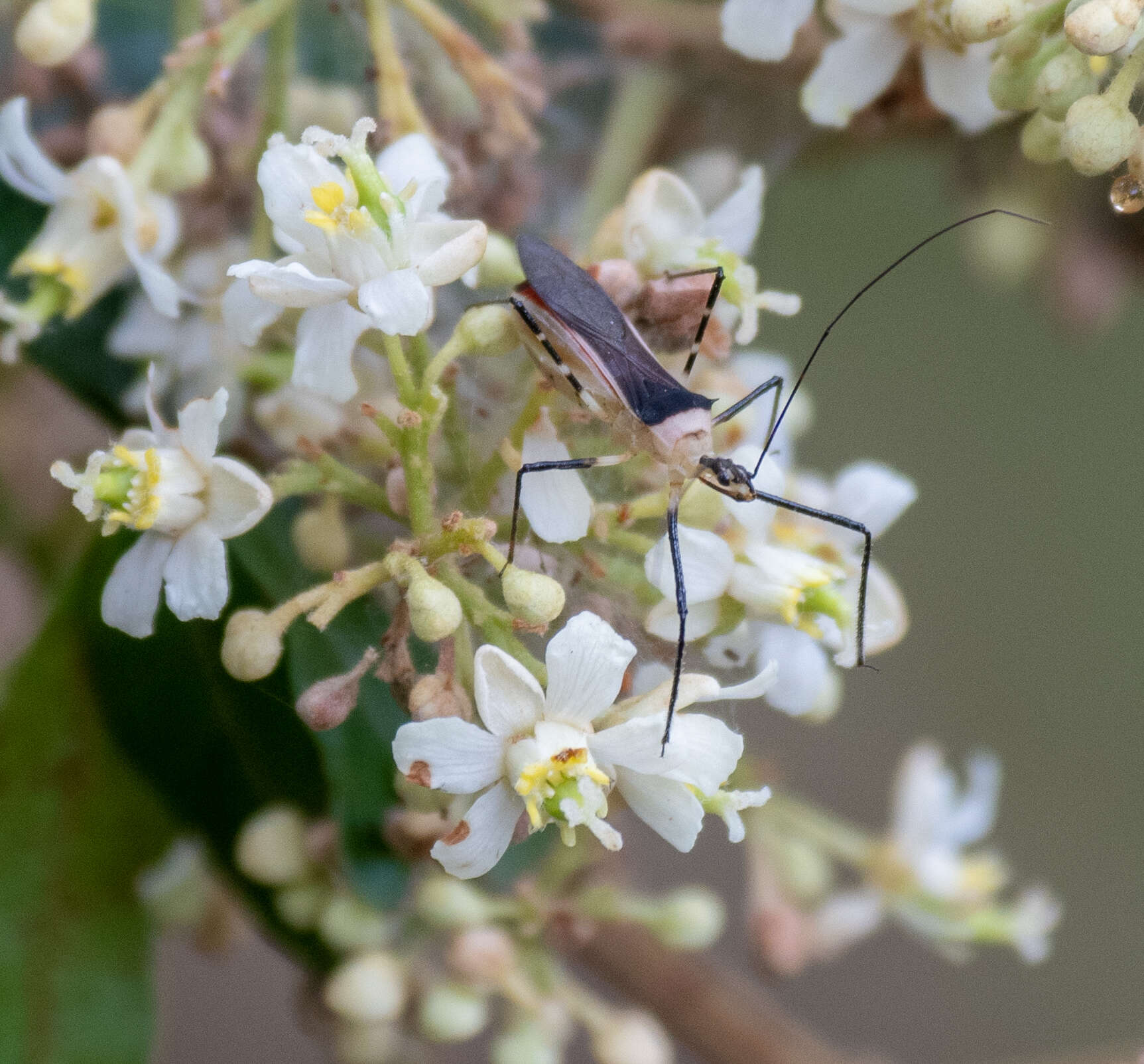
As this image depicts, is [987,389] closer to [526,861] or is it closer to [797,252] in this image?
[797,252]

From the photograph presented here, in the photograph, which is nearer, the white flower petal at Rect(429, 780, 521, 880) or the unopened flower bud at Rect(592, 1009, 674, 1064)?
the white flower petal at Rect(429, 780, 521, 880)

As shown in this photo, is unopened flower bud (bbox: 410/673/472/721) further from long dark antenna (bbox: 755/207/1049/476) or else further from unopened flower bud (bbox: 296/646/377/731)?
long dark antenna (bbox: 755/207/1049/476)

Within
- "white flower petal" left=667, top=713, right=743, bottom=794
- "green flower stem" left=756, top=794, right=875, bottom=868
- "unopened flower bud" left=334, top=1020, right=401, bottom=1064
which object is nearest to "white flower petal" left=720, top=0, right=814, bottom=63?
"white flower petal" left=667, top=713, right=743, bottom=794

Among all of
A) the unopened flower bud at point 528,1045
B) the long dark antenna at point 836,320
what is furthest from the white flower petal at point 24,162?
the unopened flower bud at point 528,1045

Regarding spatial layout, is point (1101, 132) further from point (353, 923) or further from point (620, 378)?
point (353, 923)

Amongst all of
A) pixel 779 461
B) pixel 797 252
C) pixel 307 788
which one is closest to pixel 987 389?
pixel 797 252

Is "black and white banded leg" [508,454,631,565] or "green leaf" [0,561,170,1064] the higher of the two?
"black and white banded leg" [508,454,631,565]

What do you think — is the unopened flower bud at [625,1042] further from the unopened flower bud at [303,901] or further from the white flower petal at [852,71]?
the white flower petal at [852,71]
